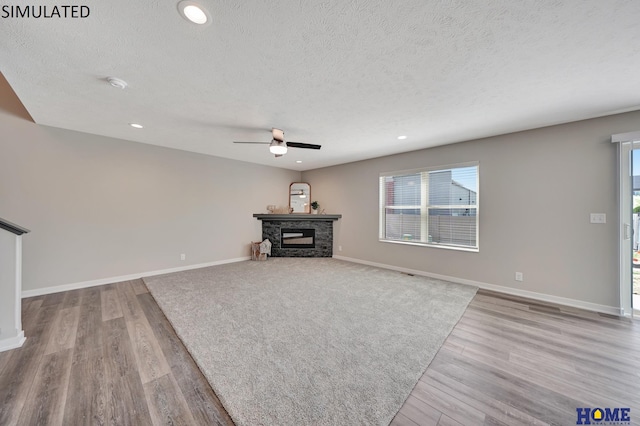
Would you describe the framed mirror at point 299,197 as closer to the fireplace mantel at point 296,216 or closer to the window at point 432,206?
the fireplace mantel at point 296,216

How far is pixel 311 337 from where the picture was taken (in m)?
2.23

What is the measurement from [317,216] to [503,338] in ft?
14.2

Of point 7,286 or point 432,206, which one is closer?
point 7,286

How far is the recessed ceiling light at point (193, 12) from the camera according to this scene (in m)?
1.30

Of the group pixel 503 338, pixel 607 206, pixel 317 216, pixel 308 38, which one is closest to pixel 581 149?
pixel 607 206

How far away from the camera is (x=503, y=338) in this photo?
7.38 feet

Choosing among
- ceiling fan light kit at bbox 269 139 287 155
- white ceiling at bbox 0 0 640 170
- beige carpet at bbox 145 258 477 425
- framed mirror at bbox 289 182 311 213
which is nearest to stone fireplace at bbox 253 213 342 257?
framed mirror at bbox 289 182 311 213

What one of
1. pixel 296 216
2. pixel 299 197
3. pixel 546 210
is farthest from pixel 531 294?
pixel 299 197

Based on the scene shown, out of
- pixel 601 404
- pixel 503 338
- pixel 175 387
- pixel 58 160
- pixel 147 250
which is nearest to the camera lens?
pixel 601 404

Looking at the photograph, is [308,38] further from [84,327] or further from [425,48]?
[84,327]

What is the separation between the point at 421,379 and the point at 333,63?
2622 millimetres

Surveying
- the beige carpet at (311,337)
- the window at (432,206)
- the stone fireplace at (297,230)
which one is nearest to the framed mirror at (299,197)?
the stone fireplace at (297,230)

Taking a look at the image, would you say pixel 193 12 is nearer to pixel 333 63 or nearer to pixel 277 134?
pixel 333 63

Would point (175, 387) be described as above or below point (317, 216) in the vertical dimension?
below
